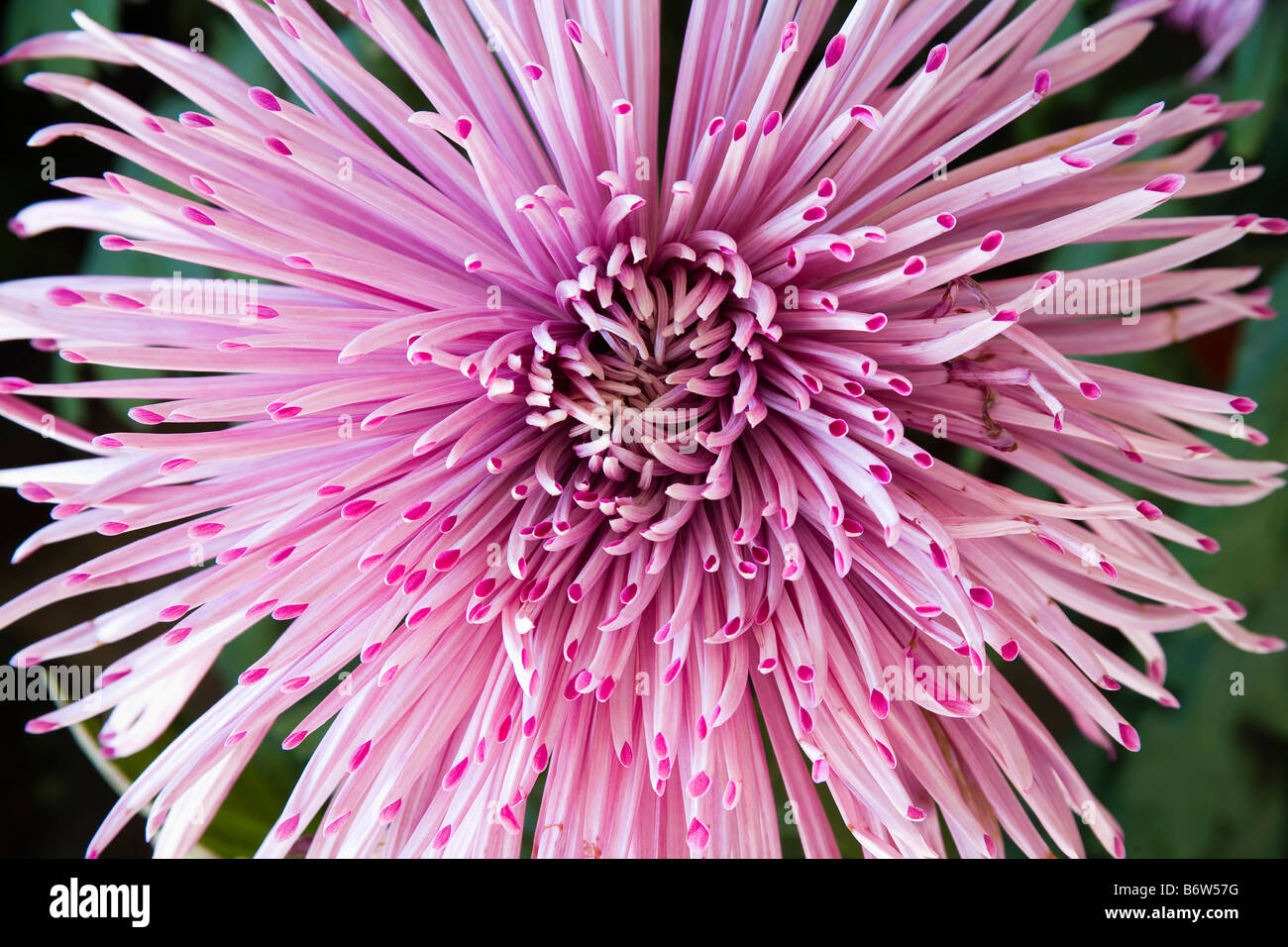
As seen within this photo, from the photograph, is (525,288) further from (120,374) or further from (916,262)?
(120,374)

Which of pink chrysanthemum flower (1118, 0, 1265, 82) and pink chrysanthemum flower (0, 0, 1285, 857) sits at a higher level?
pink chrysanthemum flower (1118, 0, 1265, 82)

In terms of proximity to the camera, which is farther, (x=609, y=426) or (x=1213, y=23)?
(x=1213, y=23)

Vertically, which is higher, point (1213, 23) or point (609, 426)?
point (1213, 23)

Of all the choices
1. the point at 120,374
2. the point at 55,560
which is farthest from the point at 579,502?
the point at 55,560

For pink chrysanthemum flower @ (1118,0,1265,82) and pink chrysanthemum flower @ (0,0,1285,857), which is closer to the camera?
pink chrysanthemum flower @ (0,0,1285,857)

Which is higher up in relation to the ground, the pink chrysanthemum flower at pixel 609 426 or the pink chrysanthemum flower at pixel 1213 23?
the pink chrysanthemum flower at pixel 1213 23

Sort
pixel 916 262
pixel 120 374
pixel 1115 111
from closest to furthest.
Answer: pixel 916 262 → pixel 120 374 → pixel 1115 111

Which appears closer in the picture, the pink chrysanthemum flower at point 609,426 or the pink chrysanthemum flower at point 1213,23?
the pink chrysanthemum flower at point 609,426
